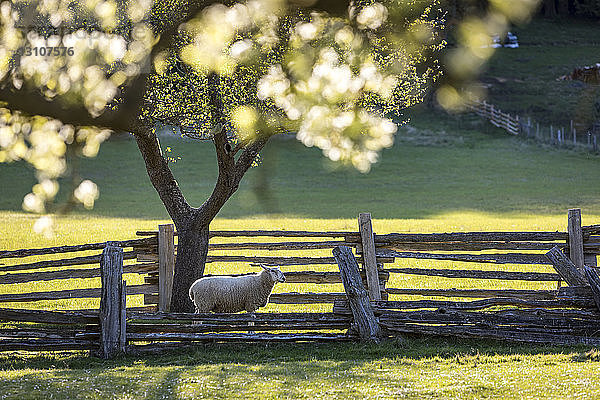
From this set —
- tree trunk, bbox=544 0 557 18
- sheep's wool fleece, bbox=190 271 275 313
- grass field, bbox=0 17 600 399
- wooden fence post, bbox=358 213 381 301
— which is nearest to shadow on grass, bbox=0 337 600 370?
grass field, bbox=0 17 600 399

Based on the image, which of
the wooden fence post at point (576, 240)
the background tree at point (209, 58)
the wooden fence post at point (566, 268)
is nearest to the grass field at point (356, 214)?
the background tree at point (209, 58)

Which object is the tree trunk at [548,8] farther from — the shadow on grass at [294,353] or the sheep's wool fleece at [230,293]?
the sheep's wool fleece at [230,293]

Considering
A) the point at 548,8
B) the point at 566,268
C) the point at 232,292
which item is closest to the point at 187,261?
the point at 232,292

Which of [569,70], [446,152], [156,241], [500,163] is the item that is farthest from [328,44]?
[569,70]

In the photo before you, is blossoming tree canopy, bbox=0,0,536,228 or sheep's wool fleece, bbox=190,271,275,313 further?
sheep's wool fleece, bbox=190,271,275,313

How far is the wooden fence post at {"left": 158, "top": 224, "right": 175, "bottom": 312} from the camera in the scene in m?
12.0

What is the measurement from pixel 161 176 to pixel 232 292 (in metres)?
2.13

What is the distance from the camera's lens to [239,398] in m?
5.90

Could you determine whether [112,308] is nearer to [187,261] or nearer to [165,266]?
[187,261]

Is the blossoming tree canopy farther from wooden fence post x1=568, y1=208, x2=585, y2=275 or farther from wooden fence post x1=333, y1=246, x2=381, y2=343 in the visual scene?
wooden fence post x1=568, y1=208, x2=585, y2=275

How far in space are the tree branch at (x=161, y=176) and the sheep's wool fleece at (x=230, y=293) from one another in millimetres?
1606

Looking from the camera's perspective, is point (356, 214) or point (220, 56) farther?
point (356, 214)

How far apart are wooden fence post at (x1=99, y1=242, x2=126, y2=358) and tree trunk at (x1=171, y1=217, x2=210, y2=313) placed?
3.29 metres

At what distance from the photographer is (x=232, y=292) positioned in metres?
10.4
